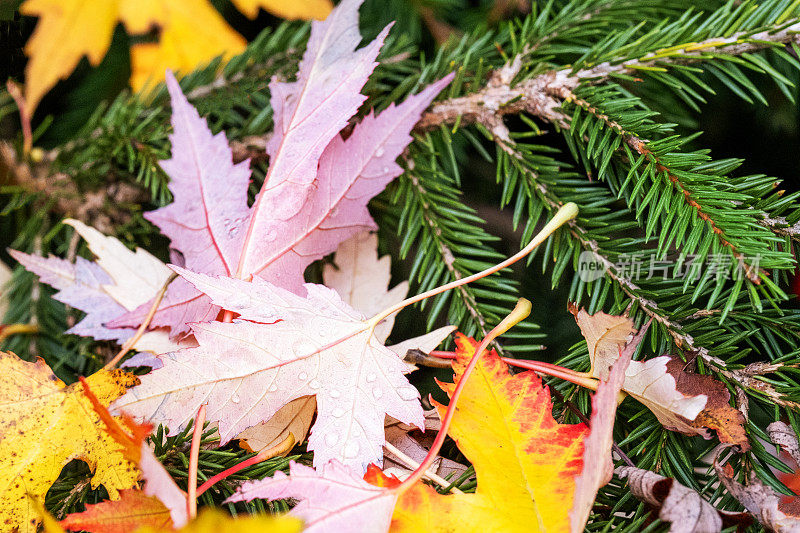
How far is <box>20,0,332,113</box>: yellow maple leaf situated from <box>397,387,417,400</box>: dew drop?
→ 59 centimetres

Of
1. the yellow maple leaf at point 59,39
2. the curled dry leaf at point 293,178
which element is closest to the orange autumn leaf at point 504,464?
the curled dry leaf at point 293,178

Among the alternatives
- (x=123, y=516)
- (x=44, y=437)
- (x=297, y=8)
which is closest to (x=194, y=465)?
(x=123, y=516)

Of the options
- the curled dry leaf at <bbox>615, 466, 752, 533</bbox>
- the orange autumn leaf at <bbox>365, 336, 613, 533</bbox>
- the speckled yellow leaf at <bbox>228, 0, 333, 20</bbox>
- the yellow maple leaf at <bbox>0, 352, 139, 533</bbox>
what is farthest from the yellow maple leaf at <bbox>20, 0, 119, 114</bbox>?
the curled dry leaf at <bbox>615, 466, 752, 533</bbox>

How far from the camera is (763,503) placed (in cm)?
37

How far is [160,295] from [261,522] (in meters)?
0.33

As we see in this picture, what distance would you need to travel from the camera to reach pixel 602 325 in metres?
0.42

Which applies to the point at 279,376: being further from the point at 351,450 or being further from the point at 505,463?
the point at 505,463

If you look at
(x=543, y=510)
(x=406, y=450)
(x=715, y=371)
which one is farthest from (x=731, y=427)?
(x=406, y=450)

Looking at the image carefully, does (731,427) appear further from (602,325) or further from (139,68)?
(139,68)

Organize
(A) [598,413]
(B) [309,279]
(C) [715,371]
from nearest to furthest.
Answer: (A) [598,413] → (C) [715,371] → (B) [309,279]

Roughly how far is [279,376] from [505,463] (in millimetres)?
193

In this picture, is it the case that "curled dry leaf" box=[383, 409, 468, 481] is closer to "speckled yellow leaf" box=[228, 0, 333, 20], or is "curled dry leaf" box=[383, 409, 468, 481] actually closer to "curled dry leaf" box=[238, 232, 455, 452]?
"curled dry leaf" box=[238, 232, 455, 452]

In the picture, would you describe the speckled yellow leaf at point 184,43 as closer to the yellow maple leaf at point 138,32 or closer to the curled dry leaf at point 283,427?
the yellow maple leaf at point 138,32

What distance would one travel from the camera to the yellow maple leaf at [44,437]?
42cm
